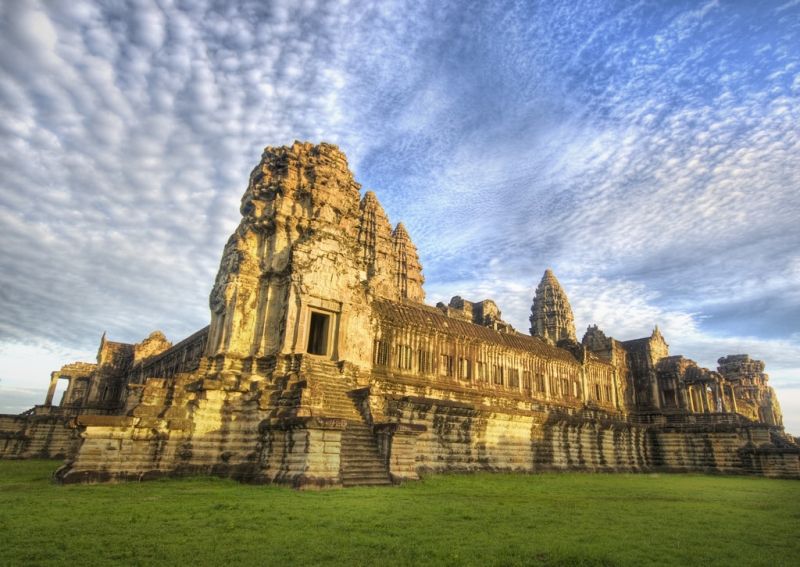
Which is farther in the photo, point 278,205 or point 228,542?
point 278,205

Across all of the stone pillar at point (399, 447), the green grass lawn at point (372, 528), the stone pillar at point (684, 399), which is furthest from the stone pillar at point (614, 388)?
the stone pillar at point (399, 447)

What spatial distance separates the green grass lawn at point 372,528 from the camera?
7.34 metres

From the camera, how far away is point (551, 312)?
232 ft

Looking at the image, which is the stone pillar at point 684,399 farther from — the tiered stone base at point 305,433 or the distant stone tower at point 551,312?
the tiered stone base at point 305,433

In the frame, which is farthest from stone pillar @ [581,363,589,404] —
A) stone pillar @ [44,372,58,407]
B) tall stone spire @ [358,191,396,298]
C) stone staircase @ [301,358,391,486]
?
stone pillar @ [44,372,58,407]

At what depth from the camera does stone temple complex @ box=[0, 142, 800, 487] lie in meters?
16.8

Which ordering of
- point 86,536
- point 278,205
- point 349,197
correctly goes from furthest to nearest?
1. point 349,197
2. point 278,205
3. point 86,536

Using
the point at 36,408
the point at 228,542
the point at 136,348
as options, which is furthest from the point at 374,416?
the point at 136,348

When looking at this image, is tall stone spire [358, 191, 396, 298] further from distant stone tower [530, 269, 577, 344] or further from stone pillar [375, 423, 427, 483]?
stone pillar [375, 423, 427, 483]

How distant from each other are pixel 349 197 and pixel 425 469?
44.7 ft

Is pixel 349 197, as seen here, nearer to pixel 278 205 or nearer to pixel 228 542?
pixel 278 205

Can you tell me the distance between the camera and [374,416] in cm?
1886

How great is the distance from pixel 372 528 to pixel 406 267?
50.1 m

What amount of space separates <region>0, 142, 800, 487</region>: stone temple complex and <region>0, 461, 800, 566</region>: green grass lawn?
1.91m
